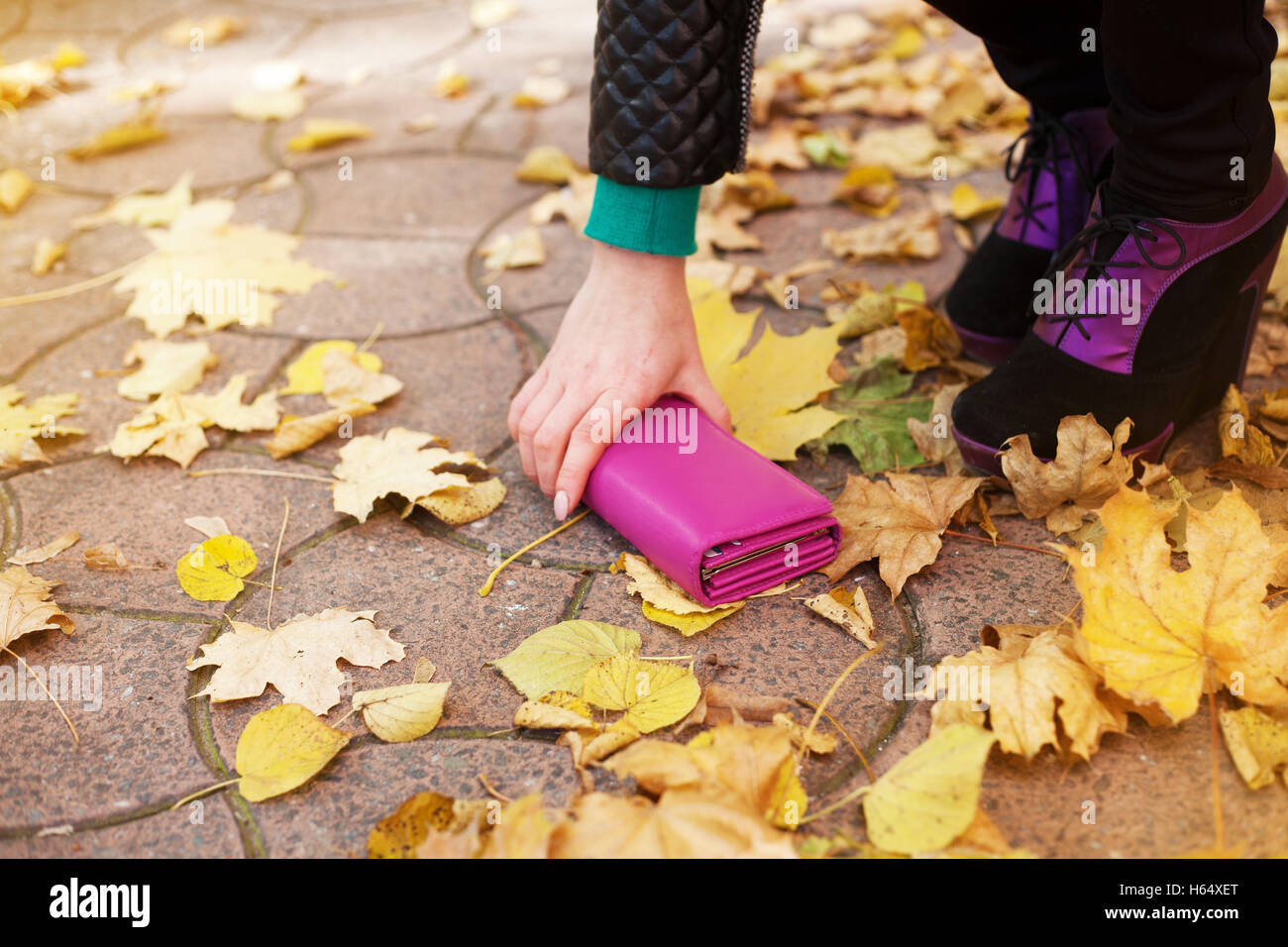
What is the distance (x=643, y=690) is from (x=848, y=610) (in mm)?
281

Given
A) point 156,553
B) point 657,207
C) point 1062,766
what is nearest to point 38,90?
point 156,553

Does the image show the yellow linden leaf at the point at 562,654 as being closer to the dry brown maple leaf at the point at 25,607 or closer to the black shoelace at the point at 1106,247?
the dry brown maple leaf at the point at 25,607

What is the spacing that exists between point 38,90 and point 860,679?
293cm

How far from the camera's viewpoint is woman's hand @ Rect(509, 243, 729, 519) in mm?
1303

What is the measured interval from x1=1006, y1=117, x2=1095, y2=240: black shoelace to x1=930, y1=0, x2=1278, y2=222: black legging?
25 centimetres

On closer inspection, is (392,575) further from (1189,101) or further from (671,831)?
(1189,101)

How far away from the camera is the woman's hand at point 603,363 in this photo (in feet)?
4.27

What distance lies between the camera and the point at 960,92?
104 inches

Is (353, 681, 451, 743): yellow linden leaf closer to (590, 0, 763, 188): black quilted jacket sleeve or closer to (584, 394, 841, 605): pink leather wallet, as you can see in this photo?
(584, 394, 841, 605): pink leather wallet

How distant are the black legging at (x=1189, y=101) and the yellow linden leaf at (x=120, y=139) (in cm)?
229

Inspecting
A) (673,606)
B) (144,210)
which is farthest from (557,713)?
(144,210)

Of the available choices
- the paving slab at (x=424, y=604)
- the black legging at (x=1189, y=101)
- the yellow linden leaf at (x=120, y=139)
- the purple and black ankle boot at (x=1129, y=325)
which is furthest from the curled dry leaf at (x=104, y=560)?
the yellow linden leaf at (x=120, y=139)

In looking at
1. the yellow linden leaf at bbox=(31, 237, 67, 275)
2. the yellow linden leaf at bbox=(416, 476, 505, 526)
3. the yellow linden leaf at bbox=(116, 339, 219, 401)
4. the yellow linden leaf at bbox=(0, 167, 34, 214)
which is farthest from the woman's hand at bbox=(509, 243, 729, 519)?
the yellow linden leaf at bbox=(0, 167, 34, 214)
